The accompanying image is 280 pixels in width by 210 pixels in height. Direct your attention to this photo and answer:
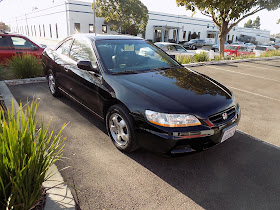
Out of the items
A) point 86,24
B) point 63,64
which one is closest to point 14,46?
point 63,64

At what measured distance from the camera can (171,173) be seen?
2848 mm

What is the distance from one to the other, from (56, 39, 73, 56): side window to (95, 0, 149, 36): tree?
99.1ft

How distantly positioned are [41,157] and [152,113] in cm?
131

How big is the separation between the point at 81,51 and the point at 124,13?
31.4m

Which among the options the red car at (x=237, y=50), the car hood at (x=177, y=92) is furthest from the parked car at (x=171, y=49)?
the car hood at (x=177, y=92)

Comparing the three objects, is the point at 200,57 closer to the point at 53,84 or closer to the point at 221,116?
the point at 53,84

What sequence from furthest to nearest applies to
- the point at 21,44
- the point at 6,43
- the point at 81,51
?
the point at 21,44
the point at 6,43
the point at 81,51

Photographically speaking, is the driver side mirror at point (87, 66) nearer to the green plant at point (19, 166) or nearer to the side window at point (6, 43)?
the green plant at point (19, 166)

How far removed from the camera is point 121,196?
2434mm

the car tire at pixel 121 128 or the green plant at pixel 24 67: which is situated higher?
the green plant at pixel 24 67

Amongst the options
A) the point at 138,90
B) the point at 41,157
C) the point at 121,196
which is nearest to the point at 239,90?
the point at 138,90

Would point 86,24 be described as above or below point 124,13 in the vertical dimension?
below

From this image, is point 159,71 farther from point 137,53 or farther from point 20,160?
point 20,160

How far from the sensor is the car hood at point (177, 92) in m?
2.71
